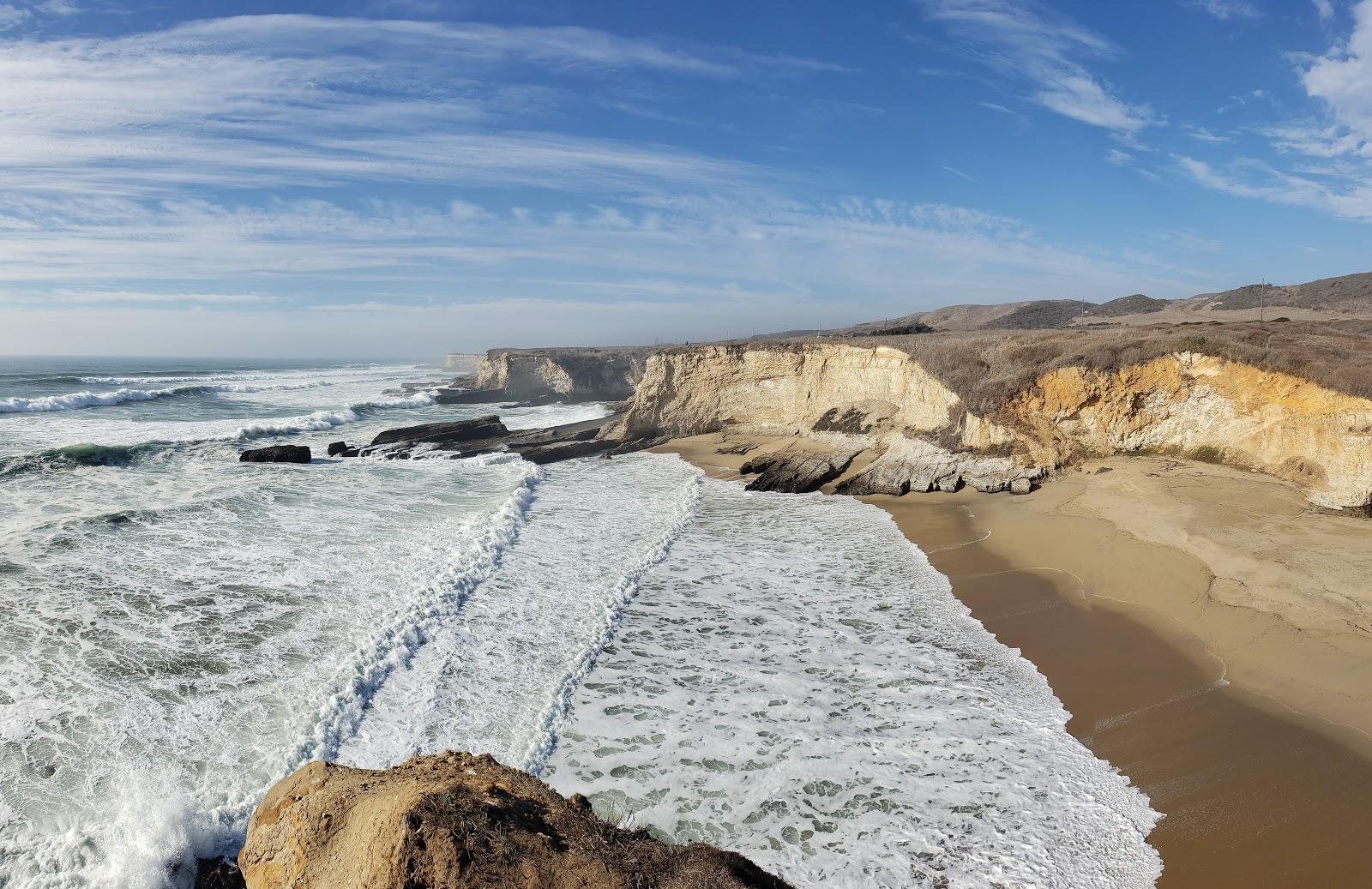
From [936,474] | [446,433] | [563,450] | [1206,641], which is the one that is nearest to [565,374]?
[446,433]

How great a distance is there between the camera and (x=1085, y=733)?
6.81 m

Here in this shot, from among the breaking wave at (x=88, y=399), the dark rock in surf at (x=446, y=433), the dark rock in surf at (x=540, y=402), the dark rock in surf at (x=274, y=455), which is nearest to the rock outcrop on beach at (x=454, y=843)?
the dark rock in surf at (x=274, y=455)

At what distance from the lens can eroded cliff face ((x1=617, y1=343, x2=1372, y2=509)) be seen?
1247 centimetres

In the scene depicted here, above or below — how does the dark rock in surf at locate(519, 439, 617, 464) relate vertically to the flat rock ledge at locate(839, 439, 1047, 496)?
below

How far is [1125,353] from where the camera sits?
16.1 m

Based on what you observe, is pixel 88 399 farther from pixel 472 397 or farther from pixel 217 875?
pixel 217 875

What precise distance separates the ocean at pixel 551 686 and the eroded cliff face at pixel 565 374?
35419 mm

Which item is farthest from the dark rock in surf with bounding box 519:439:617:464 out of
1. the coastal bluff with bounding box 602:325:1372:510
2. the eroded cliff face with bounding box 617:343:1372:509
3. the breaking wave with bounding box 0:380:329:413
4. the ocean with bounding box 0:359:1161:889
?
the breaking wave with bounding box 0:380:329:413

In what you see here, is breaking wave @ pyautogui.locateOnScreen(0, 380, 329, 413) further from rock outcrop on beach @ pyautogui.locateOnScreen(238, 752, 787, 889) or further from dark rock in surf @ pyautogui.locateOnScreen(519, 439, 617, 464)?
rock outcrop on beach @ pyautogui.locateOnScreen(238, 752, 787, 889)

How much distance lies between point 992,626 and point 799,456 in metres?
11.6

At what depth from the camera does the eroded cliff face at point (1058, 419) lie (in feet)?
40.9

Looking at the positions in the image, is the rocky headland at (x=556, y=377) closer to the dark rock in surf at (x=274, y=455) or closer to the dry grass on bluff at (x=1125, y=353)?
the dark rock in surf at (x=274, y=455)

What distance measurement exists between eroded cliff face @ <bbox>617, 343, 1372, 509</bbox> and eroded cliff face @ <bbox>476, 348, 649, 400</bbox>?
2576 centimetres

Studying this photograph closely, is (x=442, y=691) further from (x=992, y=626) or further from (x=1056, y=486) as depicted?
(x=1056, y=486)
